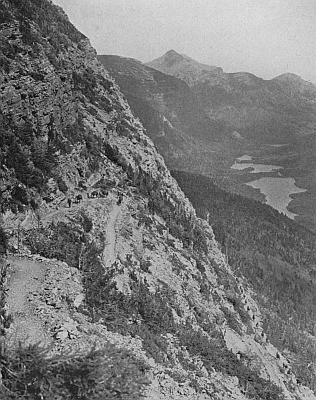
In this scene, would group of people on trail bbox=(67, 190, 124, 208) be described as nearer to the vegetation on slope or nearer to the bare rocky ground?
the bare rocky ground

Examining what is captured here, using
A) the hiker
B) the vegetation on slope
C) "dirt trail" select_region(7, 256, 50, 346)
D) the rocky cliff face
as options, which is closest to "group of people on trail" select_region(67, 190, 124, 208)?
the hiker

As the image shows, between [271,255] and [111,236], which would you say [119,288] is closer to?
[111,236]

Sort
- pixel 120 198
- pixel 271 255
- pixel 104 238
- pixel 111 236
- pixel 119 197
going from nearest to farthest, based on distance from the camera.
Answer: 1. pixel 104 238
2. pixel 111 236
3. pixel 120 198
4. pixel 119 197
5. pixel 271 255

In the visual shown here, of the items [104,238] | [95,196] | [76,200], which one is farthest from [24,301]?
[95,196]

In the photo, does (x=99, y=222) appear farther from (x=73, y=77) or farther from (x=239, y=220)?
(x=239, y=220)

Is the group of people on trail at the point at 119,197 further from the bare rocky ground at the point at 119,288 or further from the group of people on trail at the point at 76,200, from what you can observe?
the group of people on trail at the point at 76,200

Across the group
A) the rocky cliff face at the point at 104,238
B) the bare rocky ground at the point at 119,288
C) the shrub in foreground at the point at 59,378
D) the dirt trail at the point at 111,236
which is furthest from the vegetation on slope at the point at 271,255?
the shrub in foreground at the point at 59,378

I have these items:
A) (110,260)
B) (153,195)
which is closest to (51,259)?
(110,260)
